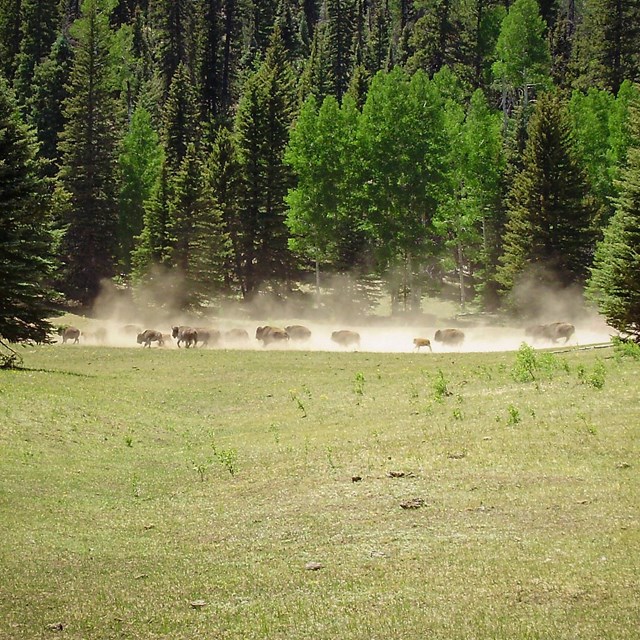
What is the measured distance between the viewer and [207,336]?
4897 cm

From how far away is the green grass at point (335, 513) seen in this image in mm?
10297

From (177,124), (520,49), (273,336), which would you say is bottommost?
(273,336)

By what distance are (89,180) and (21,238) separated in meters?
39.9

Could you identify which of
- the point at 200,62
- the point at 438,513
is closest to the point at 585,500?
the point at 438,513

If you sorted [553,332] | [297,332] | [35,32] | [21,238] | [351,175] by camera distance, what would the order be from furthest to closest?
[35,32] < [351,175] < [297,332] < [553,332] < [21,238]

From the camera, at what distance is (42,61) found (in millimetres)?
95000

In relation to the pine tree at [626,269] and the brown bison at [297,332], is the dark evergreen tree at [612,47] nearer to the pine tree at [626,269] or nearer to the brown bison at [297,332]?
the brown bison at [297,332]

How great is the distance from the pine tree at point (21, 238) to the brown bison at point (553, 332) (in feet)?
90.0

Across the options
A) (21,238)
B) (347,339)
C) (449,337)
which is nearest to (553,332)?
(449,337)

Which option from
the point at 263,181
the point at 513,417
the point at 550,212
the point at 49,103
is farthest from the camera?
the point at 49,103

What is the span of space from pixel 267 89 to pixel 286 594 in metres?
63.0

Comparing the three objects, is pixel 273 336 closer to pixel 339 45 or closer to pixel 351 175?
pixel 351 175

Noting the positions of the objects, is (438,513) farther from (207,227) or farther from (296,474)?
(207,227)

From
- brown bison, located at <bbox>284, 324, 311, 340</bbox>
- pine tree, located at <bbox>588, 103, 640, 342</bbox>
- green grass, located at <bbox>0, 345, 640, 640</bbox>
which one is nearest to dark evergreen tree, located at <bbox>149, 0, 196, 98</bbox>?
brown bison, located at <bbox>284, 324, 311, 340</bbox>
